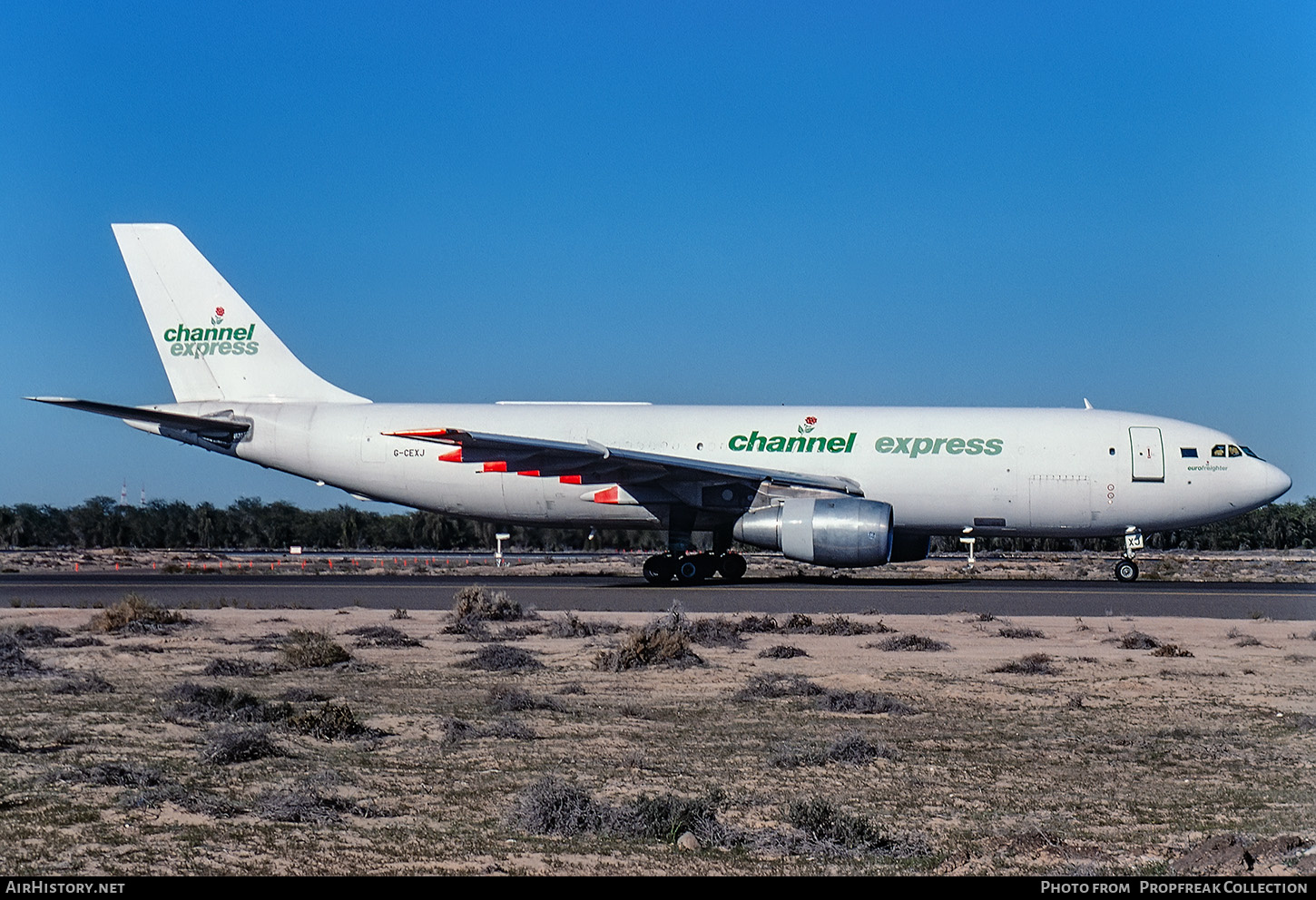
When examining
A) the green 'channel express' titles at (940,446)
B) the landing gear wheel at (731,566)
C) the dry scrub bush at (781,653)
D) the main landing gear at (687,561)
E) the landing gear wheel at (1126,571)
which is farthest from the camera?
the landing gear wheel at (1126,571)

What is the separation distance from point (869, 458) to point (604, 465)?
17.2ft

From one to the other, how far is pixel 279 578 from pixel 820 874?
23791mm

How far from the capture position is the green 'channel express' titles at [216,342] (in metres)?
27.4

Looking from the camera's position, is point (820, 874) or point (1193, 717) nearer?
point (820, 874)

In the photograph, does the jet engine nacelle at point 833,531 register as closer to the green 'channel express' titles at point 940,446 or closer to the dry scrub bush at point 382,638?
the green 'channel express' titles at point 940,446

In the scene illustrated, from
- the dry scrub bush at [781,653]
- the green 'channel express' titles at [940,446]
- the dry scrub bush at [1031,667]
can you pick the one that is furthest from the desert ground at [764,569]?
the dry scrub bush at [1031,667]

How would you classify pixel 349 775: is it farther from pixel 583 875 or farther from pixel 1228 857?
pixel 1228 857

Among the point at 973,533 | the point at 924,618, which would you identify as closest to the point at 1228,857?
the point at 924,618

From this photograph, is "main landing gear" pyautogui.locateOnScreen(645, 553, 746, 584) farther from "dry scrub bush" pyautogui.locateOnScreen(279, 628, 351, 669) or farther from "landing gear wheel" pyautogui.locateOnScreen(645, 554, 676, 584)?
"dry scrub bush" pyautogui.locateOnScreen(279, 628, 351, 669)

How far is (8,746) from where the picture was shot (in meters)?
7.82

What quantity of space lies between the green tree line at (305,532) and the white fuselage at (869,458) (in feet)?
126

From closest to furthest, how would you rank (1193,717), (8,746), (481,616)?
(8,746), (1193,717), (481,616)

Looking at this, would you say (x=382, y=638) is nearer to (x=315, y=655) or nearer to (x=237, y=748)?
(x=315, y=655)

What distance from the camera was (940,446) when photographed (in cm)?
2458
